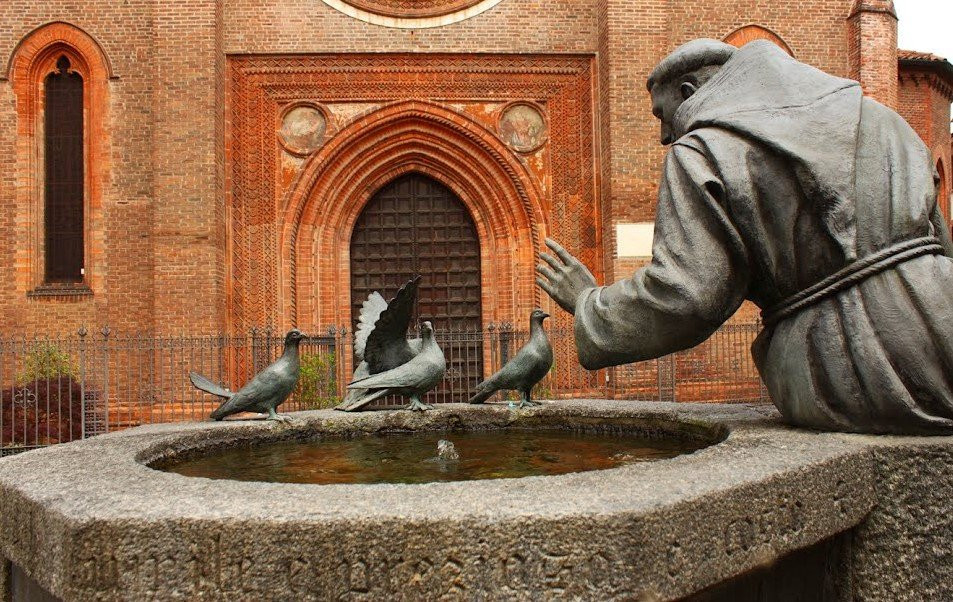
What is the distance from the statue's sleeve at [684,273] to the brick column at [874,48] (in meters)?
12.3

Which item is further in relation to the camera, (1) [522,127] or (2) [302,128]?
(1) [522,127]

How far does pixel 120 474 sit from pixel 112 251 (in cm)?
1110

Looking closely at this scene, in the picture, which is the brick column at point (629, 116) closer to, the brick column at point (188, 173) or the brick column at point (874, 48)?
the brick column at point (874, 48)

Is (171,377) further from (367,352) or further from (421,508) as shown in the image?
(421,508)

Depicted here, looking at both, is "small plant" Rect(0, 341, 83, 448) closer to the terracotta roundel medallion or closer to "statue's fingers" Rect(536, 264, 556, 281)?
the terracotta roundel medallion

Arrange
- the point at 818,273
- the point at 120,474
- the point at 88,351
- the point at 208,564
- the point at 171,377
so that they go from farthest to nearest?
the point at 88,351 → the point at 171,377 → the point at 818,273 → the point at 120,474 → the point at 208,564

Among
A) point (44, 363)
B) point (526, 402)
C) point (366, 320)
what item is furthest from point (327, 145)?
point (526, 402)

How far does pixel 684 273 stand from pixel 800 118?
60 cm

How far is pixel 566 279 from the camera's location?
8.89ft

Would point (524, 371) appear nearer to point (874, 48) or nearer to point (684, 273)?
point (684, 273)

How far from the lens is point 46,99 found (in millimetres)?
12336

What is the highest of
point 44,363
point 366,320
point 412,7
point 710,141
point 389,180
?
point 412,7

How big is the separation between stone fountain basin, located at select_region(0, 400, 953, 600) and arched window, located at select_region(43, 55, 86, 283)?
1178 centimetres

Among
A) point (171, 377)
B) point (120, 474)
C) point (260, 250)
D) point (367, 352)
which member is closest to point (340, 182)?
point (260, 250)
